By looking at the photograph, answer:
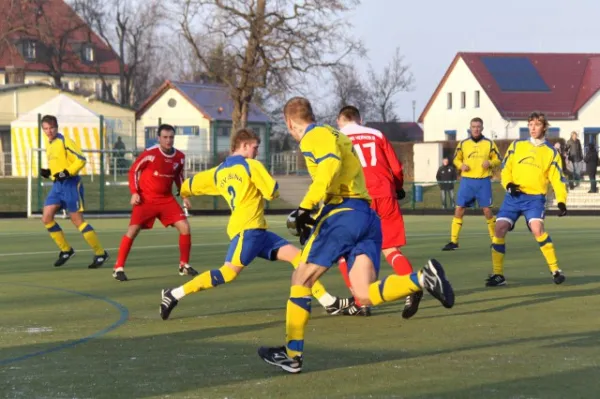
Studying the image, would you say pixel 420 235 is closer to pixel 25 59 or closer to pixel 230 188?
pixel 230 188

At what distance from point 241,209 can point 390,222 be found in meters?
1.78

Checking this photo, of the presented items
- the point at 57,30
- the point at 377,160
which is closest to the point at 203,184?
the point at 377,160

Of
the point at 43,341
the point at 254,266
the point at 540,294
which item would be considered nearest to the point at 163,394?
the point at 43,341

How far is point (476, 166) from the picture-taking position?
17.6 metres

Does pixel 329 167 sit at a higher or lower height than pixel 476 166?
higher

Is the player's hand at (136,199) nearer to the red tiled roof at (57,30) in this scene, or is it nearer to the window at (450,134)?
the red tiled roof at (57,30)

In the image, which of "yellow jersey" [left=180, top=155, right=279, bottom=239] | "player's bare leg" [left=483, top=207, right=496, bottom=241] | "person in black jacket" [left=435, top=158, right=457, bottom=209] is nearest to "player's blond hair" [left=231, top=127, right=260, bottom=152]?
"yellow jersey" [left=180, top=155, right=279, bottom=239]

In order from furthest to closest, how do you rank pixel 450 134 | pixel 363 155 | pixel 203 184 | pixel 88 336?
1. pixel 450 134
2. pixel 363 155
3. pixel 203 184
4. pixel 88 336

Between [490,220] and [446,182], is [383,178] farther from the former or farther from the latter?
[446,182]

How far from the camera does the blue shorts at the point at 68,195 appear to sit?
15266mm

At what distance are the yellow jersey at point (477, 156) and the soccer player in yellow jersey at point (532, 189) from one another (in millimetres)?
4651

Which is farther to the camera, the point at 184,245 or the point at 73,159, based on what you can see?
the point at 73,159

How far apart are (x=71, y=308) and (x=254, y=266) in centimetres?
472

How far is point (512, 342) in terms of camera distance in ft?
27.9
